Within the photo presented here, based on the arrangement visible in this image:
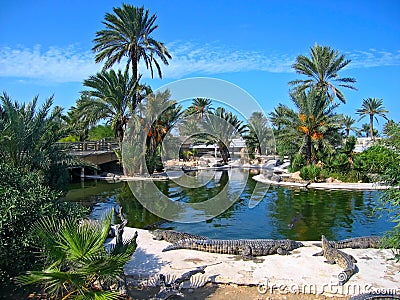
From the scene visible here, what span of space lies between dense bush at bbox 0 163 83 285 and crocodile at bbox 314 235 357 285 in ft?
16.7

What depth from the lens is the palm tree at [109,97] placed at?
70.4ft

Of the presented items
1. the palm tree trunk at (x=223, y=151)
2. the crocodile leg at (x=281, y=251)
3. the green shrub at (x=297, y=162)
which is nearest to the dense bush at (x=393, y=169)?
the crocodile leg at (x=281, y=251)

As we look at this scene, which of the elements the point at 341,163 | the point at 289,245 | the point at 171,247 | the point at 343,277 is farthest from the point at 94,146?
the point at 343,277

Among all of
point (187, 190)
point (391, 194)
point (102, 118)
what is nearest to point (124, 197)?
point (187, 190)

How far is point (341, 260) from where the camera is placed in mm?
6789

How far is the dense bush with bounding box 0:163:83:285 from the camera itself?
16.0ft

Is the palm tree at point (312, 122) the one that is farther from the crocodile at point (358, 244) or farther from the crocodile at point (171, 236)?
the crocodile at point (171, 236)

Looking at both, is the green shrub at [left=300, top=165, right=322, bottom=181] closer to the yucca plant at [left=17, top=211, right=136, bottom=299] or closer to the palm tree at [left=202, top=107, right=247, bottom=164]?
the palm tree at [left=202, top=107, right=247, bottom=164]

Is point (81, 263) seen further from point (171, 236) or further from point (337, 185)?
point (337, 185)

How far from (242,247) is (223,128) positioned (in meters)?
24.7

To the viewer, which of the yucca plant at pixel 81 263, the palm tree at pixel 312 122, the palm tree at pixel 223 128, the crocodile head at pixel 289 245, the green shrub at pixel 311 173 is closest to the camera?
the yucca plant at pixel 81 263

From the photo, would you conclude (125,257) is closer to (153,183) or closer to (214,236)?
(214,236)

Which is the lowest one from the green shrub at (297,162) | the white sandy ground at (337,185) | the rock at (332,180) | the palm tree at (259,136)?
the white sandy ground at (337,185)

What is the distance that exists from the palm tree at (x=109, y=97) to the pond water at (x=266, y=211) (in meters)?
4.39
